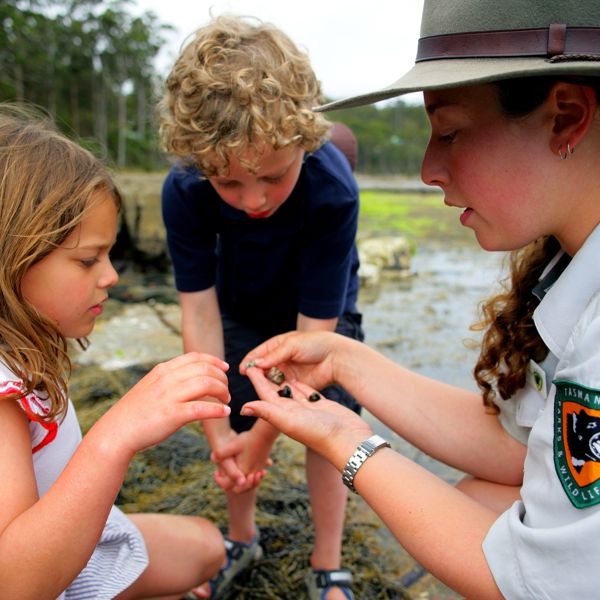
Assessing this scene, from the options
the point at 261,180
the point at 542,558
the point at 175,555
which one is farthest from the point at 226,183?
the point at 542,558

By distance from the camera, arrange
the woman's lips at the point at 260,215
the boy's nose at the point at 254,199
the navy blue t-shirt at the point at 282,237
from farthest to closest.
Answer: the navy blue t-shirt at the point at 282,237 < the woman's lips at the point at 260,215 < the boy's nose at the point at 254,199

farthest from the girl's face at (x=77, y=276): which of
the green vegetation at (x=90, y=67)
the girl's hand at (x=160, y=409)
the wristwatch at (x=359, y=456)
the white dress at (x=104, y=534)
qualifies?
the green vegetation at (x=90, y=67)

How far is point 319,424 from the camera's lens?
161 centimetres

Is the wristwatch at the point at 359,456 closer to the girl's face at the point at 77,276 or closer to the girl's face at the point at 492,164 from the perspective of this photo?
the girl's face at the point at 492,164

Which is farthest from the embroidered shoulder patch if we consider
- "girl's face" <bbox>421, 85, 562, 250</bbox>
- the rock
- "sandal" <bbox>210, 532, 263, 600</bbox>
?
the rock

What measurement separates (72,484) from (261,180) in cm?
110

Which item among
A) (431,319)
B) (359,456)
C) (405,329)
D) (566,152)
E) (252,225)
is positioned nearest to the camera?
(566,152)

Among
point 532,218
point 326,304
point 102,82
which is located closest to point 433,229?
point 326,304

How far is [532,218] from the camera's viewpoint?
132 cm

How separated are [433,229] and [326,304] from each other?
10.4m

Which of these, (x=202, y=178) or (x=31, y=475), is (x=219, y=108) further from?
(x=31, y=475)

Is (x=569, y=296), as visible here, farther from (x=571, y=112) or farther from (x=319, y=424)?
(x=319, y=424)

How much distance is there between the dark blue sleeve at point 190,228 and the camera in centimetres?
223

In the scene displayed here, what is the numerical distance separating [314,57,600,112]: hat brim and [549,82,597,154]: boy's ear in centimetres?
8
